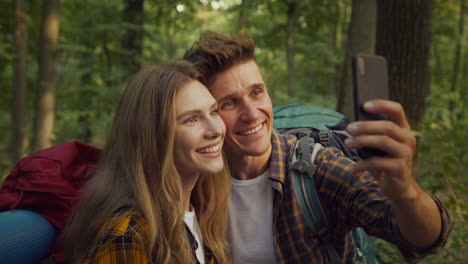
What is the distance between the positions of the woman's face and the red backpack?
1.89 feet

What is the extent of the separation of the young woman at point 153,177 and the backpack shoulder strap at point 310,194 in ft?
1.60

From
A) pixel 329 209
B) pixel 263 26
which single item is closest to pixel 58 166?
pixel 329 209

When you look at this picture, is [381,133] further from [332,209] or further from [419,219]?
[332,209]

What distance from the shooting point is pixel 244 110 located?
2660 millimetres

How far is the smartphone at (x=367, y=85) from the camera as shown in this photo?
4.26ft

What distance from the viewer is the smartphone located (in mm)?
1299

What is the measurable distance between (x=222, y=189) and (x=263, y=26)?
1486cm

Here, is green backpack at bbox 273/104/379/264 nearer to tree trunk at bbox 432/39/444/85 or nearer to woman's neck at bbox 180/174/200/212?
woman's neck at bbox 180/174/200/212

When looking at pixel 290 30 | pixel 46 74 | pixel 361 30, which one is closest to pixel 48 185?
pixel 361 30

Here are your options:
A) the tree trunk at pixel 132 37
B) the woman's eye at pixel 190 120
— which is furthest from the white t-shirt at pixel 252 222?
the tree trunk at pixel 132 37

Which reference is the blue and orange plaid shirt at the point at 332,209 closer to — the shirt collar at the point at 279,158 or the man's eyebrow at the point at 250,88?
Result: the shirt collar at the point at 279,158

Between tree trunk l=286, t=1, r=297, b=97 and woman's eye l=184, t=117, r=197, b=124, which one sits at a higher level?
tree trunk l=286, t=1, r=297, b=97

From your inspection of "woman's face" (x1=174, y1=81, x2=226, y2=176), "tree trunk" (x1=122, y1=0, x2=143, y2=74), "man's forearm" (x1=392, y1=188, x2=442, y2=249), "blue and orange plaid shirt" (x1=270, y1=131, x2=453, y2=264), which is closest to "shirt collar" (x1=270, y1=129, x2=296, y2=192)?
"blue and orange plaid shirt" (x1=270, y1=131, x2=453, y2=264)

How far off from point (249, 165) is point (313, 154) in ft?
1.73
